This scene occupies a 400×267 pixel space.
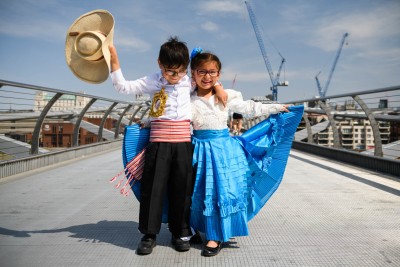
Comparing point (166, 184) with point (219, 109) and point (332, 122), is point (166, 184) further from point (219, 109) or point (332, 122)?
point (332, 122)

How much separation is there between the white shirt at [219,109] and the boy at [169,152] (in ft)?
0.20

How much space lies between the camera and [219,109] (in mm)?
2008

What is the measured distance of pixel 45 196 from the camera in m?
3.11

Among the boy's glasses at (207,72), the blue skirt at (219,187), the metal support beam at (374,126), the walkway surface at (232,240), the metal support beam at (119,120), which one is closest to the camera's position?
the walkway surface at (232,240)

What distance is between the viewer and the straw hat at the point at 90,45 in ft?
5.83

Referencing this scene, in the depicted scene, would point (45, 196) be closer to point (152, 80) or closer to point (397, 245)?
point (152, 80)

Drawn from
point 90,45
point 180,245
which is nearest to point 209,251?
point 180,245

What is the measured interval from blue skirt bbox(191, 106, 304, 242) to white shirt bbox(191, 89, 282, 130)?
0.04 metres

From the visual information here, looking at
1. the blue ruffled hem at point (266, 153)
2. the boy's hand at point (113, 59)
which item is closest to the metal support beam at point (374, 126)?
the blue ruffled hem at point (266, 153)

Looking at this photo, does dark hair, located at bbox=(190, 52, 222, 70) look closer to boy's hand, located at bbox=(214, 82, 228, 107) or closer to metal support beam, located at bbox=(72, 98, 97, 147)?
boy's hand, located at bbox=(214, 82, 228, 107)

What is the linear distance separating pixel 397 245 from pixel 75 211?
2129 millimetres

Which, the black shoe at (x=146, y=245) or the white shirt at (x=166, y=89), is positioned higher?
the white shirt at (x=166, y=89)

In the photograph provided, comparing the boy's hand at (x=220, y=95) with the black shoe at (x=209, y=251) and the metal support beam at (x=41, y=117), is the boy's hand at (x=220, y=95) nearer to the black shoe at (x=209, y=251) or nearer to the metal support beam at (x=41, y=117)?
the black shoe at (x=209, y=251)

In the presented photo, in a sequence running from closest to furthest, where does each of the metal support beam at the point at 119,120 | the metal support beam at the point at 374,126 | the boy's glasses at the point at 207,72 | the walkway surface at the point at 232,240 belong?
the walkway surface at the point at 232,240, the boy's glasses at the point at 207,72, the metal support beam at the point at 374,126, the metal support beam at the point at 119,120
